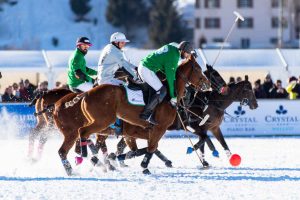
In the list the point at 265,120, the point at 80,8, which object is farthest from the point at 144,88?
the point at 80,8

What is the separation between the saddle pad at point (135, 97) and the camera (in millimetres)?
14930

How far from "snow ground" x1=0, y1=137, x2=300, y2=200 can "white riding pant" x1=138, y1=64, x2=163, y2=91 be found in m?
1.51

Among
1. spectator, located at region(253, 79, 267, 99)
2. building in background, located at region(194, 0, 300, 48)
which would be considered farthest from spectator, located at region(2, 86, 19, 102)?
building in background, located at region(194, 0, 300, 48)

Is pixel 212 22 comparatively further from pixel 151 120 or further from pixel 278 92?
pixel 151 120

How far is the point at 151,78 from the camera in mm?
15188

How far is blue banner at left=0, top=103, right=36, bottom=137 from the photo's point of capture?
77.0 ft

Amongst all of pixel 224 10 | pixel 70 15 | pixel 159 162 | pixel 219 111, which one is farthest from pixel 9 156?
pixel 70 15

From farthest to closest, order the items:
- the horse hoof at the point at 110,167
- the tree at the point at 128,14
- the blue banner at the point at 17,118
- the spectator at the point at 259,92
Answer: the tree at the point at 128,14 < the spectator at the point at 259,92 < the blue banner at the point at 17,118 < the horse hoof at the point at 110,167

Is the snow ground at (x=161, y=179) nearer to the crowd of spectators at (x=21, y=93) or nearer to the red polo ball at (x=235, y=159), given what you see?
the red polo ball at (x=235, y=159)

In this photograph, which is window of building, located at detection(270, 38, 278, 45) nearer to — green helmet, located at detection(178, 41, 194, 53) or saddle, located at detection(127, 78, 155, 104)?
green helmet, located at detection(178, 41, 194, 53)

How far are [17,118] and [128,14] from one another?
78127 mm

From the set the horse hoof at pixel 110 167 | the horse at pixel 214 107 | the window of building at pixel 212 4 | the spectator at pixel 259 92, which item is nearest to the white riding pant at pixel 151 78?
the horse hoof at pixel 110 167

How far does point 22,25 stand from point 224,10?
27875 millimetres

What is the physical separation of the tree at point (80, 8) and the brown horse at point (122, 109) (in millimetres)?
92557
